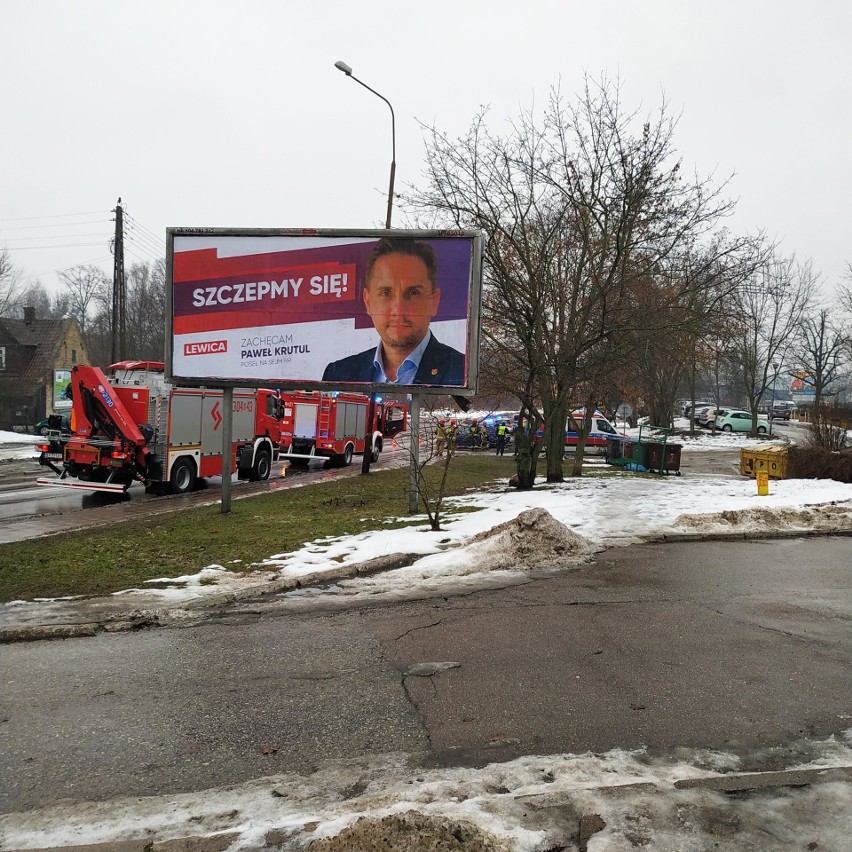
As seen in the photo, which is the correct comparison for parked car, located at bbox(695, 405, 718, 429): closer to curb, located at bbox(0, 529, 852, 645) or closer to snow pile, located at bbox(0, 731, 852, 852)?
curb, located at bbox(0, 529, 852, 645)

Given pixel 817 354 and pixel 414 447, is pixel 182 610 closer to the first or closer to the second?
pixel 414 447

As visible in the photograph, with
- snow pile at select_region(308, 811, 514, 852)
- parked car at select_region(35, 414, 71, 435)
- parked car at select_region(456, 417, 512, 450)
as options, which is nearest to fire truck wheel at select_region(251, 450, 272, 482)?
parked car at select_region(35, 414, 71, 435)

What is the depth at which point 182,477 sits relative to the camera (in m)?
17.9

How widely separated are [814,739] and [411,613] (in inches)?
136

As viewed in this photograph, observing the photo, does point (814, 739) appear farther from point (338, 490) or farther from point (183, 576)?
Result: point (338, 490)

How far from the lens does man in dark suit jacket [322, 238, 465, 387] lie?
12.4 metres

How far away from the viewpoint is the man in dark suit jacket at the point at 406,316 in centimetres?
1235

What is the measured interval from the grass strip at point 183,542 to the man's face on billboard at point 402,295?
128 inches

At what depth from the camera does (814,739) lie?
3973 millimetres

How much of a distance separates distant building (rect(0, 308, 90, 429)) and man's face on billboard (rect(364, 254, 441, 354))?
36266 millimetres

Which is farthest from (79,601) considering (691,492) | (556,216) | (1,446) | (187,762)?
(1,446)

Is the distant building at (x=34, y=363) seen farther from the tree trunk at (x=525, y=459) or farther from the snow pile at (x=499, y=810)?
the snow pile at (x=499, y=810)

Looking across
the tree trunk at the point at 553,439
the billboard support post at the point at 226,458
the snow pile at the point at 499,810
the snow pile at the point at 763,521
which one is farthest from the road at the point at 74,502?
the snow pile at the point at 499,810

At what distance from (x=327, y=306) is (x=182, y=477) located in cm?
759
